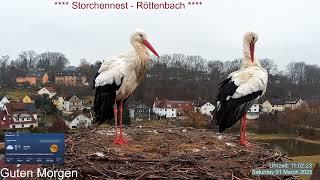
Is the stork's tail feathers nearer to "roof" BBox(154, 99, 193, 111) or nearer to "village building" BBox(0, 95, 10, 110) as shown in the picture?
"roof" BBox(154, 99, 193, 111)

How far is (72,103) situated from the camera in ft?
37.2

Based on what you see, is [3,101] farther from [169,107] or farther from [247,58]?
[247,58]

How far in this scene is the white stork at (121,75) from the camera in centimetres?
375

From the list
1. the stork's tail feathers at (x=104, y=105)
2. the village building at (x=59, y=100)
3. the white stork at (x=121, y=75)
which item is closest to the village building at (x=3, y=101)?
the village building at (x=59, y=100)

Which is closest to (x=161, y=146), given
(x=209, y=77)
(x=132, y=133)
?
(x=132, y=133)

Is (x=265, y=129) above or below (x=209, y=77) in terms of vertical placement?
below

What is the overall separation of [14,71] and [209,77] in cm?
463

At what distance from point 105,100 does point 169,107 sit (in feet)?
19.4

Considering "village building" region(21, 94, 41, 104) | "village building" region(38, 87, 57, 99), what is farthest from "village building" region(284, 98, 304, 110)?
"village building" region(21, 94, 41, 104)

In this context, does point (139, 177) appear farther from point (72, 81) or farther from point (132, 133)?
point (72, 81)

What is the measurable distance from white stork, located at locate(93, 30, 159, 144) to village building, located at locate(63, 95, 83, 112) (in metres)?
6.48

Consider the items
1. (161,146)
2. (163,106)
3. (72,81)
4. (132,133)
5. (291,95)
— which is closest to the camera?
(161,146)

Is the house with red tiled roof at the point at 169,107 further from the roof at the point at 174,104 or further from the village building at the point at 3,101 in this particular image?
the village building at the point at 3,101

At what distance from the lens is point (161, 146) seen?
3.59 metres
